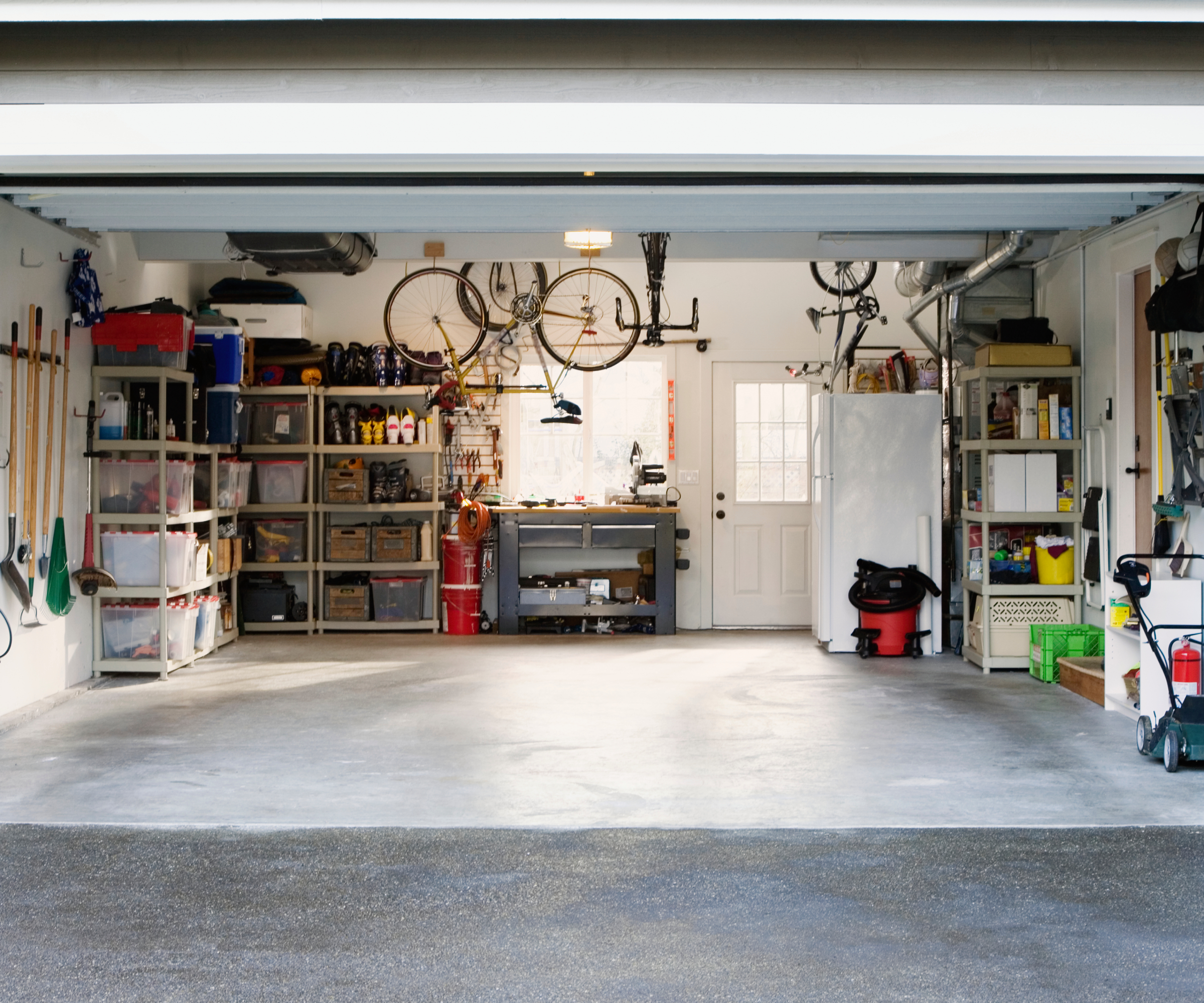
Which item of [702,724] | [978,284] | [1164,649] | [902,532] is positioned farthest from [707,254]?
[1164,649]

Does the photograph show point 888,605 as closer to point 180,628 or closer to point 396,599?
point 396,599

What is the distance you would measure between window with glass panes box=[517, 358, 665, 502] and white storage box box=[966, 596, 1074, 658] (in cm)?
340

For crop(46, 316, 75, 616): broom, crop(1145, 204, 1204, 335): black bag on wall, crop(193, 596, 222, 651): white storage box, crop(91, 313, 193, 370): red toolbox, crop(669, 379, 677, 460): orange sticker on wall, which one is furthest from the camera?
crop(669, 379, 677, 460): orange sticker on wall

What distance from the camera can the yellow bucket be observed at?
7.93 m

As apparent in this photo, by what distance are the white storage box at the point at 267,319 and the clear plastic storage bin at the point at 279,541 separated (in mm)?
1548

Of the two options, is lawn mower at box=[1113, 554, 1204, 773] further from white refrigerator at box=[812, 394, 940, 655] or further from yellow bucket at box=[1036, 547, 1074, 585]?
white refrigerator at box=[812, 394, 940, 655]

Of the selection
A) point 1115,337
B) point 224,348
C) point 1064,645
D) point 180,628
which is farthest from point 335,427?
point 1115,337

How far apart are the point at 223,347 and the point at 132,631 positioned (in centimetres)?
215

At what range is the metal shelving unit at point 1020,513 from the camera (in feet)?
25.6

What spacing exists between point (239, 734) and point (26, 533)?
1859mm

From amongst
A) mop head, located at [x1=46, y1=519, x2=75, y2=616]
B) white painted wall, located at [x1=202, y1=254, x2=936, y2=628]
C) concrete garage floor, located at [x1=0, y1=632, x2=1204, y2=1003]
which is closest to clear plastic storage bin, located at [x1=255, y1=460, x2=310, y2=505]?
white painted wall, located at [x1=202, y1=254, x2=936, y2=628]

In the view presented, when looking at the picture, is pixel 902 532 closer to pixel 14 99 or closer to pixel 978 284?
pixel 978 284

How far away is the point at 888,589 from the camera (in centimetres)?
852

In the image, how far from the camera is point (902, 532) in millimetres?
8719
